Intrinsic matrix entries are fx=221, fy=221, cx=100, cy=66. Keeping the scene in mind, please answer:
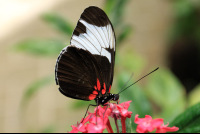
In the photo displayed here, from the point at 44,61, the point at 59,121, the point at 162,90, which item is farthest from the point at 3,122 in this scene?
the point at 162,90

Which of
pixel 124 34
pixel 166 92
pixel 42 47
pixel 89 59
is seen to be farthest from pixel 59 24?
pixel 166 92

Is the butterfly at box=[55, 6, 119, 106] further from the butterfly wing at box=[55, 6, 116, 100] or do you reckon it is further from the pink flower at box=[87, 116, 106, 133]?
the pink flower at box=[87, 116, 106, 133]

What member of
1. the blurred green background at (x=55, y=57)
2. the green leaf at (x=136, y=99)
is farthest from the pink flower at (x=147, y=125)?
the blurred green background at (x=55, y=57)

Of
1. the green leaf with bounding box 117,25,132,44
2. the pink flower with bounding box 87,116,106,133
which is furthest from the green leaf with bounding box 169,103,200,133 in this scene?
the green leaf with bounding box 117,25,132,44

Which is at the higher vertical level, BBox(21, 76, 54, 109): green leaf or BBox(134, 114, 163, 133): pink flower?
BBox(21, 76, 54, 109): green leaf

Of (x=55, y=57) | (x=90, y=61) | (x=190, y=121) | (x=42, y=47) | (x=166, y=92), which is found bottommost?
(x=190, y=121)

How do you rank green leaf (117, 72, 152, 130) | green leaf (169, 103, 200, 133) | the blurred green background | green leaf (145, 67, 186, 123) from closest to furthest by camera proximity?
green leaf (169, 103, 200, 133)
green leaf (117, 72, 152, 130)
green leaf (145, 67, 186, 123)
the blurred green background

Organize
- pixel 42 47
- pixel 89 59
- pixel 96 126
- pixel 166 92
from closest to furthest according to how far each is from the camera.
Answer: pixel 96 126 < pixel 89 59 < pixel 42 47 < pixel 166 92

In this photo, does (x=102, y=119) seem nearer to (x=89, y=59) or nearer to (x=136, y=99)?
(x=89, y=59)
